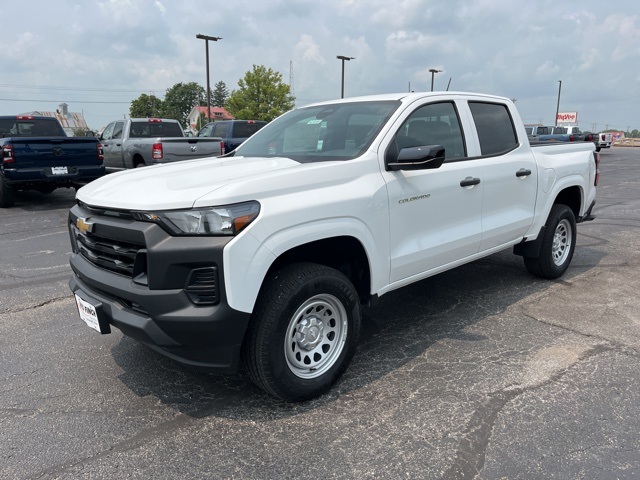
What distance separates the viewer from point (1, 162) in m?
10.1

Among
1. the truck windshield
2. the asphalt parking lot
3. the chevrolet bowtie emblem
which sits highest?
the truck windshield

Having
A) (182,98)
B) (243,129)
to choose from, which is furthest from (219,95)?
(243,129)

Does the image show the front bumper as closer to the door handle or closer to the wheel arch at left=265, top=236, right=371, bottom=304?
the wheel arch at left=265, top=236, right=371, bottom=304

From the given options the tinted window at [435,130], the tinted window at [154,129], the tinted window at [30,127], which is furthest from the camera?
the tinted window at [154,129]

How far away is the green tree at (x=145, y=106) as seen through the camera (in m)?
99.6

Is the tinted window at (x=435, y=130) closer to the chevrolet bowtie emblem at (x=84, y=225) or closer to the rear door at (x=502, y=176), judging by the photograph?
the rear door at (x=502, y=176)

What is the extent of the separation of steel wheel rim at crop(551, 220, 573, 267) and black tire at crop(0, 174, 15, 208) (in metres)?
10.1

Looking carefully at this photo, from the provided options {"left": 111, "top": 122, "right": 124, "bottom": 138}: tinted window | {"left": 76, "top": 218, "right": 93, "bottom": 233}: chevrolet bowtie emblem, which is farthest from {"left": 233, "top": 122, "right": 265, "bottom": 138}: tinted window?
{"left": 76, "top": 218, "right": 93, "bottom": 233}: chevrolet bowtie emblem

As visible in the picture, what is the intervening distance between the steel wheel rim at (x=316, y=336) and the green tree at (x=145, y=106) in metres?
103

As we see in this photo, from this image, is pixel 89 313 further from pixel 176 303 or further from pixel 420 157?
pixel 420 157

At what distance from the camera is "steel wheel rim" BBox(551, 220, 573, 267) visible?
5.55 metres

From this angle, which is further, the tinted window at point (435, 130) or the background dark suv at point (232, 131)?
the background dark suv at point (232, 131)

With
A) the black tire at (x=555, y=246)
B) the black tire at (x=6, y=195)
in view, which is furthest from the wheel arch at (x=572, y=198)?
the black tire at (x=6, y=195)

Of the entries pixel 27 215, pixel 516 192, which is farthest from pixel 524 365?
pixel 27 215
